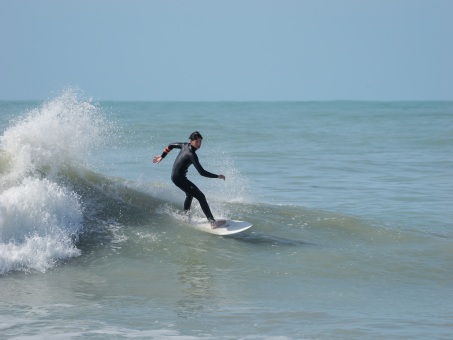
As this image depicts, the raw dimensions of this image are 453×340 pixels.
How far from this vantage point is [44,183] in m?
11.2

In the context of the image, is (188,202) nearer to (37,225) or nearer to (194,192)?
(194,192)

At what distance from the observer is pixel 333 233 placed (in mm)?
12359

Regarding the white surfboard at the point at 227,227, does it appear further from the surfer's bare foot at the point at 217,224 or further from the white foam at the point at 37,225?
the white foam at the point at 37,225

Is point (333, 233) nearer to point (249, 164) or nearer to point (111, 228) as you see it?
point (111, 228)

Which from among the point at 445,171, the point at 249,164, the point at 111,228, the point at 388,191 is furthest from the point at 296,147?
the point at 111,228

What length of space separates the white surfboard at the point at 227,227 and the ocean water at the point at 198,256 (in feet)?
0.59

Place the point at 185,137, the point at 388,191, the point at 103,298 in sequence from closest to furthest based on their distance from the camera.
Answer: the point at 103,298
the point at 388,191
the point at 185,137

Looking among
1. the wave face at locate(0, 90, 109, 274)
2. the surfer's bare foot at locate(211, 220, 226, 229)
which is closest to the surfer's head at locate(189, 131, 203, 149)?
the surfer's bare foot at locate(211, 220, 226, 229)

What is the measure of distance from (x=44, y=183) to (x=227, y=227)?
2.72 m

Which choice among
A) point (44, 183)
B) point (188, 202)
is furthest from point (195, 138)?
point (44, 183)

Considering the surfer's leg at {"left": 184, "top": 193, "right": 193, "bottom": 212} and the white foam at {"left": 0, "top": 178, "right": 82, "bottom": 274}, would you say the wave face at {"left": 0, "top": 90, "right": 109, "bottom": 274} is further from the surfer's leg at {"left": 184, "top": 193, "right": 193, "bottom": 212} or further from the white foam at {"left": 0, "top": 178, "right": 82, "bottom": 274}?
the surfer's leg at {"left": 184, "top": 193, "right": 193, "bottom": 212}

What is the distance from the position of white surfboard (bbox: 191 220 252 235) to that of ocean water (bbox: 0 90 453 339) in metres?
0.18

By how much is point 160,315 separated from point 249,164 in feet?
52.8

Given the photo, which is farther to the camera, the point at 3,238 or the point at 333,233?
the point at 333,233
